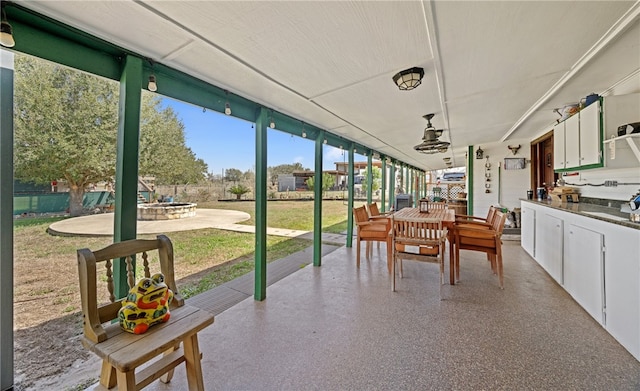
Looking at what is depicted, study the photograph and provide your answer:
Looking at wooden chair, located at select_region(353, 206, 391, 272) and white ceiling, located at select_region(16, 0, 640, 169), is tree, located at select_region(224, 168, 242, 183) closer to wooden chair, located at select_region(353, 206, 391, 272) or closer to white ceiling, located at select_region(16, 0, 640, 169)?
wooden chair, located at select_region(353, 206, 391, 272)

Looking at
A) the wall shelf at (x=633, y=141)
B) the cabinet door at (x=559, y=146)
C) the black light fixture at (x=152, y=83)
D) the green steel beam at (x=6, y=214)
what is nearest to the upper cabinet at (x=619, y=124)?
the wall shelf at (x=633, y=141)

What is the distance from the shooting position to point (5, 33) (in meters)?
1.08

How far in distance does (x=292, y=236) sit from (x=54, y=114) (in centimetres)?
444

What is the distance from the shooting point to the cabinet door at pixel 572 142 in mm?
2781

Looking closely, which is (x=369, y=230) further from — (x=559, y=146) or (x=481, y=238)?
(x=559, y=146)

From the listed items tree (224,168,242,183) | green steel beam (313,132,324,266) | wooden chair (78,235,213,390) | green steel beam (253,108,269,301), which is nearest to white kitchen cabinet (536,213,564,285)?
green steel beam (313,132,324,266)

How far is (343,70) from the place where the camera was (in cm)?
181

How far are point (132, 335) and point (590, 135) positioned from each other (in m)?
4.27

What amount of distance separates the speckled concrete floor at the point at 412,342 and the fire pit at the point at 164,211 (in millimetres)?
5281

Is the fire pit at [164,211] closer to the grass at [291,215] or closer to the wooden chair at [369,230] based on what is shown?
the grass at [291,215]

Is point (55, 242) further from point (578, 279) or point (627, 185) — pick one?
point (627, 185)

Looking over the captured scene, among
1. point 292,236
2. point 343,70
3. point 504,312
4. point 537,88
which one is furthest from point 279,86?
point 292,236

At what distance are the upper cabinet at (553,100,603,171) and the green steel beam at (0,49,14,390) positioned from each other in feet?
15.0

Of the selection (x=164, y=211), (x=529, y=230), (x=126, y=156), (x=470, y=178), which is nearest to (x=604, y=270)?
(x=529, y=230)
